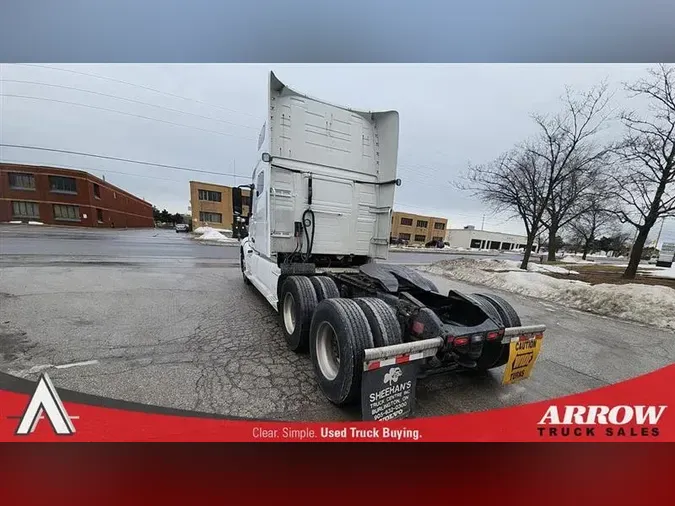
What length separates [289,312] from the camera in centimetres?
278

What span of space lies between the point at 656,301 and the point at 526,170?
1.31 m

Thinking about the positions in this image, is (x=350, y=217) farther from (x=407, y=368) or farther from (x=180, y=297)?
(x=180, y=297)

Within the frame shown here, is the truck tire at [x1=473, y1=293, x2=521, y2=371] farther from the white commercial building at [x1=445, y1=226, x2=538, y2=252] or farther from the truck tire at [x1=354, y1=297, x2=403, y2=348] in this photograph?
the truck tire at [x1=354, y1=297, x2=403, y2=348]

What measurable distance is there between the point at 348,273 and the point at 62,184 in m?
2.77

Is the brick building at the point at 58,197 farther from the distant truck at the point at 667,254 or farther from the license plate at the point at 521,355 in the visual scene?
the distant truck at the point at 667,254

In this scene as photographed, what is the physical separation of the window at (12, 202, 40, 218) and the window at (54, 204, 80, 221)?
0.15 m

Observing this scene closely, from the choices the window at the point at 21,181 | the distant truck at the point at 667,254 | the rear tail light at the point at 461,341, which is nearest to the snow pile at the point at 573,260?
the distant truck at the point at 667,254

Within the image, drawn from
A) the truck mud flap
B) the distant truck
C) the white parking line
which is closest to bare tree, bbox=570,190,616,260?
the distant truck

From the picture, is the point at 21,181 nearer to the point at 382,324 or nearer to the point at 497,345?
the point at 382,324

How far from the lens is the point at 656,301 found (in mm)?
1761

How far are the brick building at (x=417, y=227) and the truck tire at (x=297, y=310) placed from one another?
139 centimetres

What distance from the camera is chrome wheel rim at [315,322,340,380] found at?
1913mm

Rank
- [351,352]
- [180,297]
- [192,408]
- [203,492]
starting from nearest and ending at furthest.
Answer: [203,492]
[351,352]
[192,408]
[180,297]

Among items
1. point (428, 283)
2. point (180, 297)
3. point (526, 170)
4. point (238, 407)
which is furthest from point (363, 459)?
point (180, 297)
